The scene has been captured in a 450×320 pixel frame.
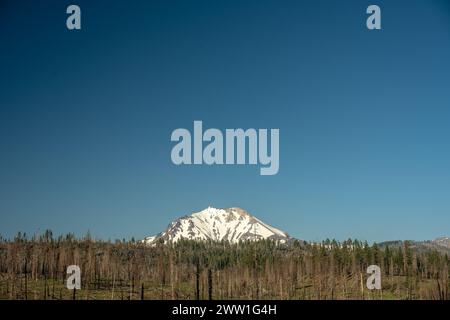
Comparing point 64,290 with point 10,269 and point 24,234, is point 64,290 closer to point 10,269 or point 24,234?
point 10,269

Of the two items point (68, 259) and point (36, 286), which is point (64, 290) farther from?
point (68, 259)

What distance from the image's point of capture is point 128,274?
158000 mm

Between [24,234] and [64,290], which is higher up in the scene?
[24,234]

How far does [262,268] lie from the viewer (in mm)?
168250
